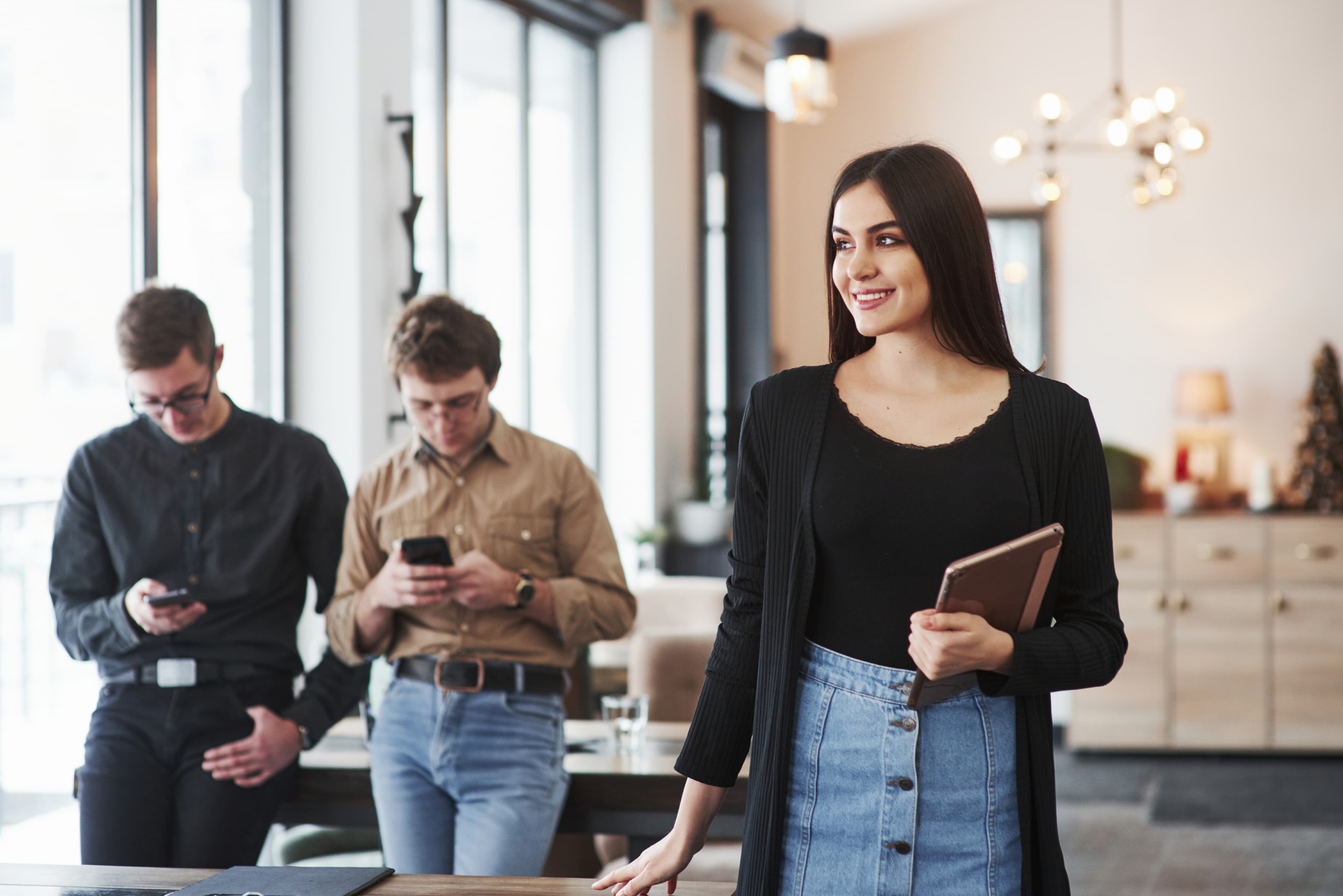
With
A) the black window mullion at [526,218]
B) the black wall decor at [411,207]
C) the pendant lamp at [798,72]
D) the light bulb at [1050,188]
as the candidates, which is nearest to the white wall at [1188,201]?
the light bulb at [1050,188]

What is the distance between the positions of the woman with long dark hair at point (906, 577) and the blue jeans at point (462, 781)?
749 millimetres

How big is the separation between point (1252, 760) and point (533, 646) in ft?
15.6

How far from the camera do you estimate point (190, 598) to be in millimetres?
2172

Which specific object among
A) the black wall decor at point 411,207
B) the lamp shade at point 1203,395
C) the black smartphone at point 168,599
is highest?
the black wall decor at point 411,207

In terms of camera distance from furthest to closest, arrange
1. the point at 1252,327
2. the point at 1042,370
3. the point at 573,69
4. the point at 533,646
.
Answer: the point at 1252,327, the point at 573,69, the point at 533,646, the point at 1042,370

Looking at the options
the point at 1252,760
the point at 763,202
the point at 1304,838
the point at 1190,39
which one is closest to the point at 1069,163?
the point at 1190,39

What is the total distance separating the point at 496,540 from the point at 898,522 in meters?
1.08

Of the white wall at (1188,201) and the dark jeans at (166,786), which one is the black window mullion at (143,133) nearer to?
the dark jeans at (166,786)

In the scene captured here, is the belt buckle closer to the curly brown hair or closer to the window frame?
the curly brown hair

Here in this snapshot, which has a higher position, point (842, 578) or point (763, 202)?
point (763, 202)

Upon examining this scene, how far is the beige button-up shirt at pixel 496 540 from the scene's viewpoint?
221cm

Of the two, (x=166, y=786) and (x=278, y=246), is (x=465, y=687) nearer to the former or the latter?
(x=166, y=786)

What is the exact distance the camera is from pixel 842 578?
134cm

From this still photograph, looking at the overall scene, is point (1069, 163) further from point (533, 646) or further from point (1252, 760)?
point (533, 646)
